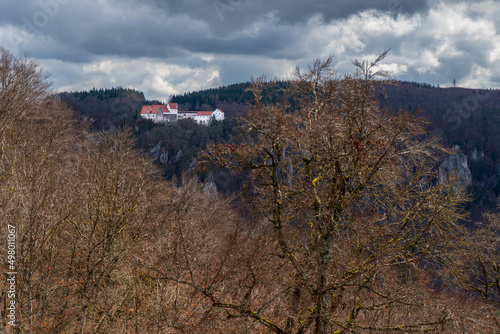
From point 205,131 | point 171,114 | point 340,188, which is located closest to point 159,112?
point 171,114

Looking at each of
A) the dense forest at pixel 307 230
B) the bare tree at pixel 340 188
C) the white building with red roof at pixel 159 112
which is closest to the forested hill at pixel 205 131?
the white building with red roof at pixel 159 112

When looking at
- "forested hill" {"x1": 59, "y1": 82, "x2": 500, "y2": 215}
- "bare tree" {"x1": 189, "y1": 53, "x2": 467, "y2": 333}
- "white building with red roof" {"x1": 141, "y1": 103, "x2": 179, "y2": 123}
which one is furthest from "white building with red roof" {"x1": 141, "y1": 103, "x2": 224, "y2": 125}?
"bare tree" {"x1": 189, "y1": 53, "x2": 467, "y2": 333}

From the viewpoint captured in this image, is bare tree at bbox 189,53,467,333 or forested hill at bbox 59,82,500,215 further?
forested hill at bbox 59,82,500,215

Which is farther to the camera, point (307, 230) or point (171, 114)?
point (171, 114)

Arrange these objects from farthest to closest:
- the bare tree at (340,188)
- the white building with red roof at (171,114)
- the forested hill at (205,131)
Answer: the white building with red roof at (171,114) → the forested hill at (205,131) → the bare tree at (340,188)

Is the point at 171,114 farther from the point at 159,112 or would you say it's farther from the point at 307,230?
the point at 307,230

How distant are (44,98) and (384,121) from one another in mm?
36552

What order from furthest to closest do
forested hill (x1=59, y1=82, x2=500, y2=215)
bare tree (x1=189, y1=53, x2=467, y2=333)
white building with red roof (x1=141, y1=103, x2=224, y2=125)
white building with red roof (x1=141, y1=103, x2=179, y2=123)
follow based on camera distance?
white building with red roof (x1=141, y1=103, x2=224, y2=125) < white building with red roof (x1=141, y1=103, x2=179, y2=123) < forested hill (x1=59, y1=82, x2=500, y2=215) < bare tree (x1=189, y1=53, x2=467, y2=333)

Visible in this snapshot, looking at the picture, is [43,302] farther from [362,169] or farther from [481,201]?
[481,201]

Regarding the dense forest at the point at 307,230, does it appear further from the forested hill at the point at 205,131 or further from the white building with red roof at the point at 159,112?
the white building with red roof at the point at 159,112

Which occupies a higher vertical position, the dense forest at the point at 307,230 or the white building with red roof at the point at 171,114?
the white building with red roof at the point at 171,114

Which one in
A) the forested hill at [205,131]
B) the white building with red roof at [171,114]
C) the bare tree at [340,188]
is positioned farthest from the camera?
the white building with red roof at [171,114]

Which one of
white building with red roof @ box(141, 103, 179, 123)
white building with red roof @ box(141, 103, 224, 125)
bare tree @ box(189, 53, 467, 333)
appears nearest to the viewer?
bare tree @ box(189, 53, 467, 333)

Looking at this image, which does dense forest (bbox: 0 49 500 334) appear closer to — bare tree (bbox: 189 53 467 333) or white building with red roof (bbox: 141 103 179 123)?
bare tree (bbox: 189 53 467 333)
